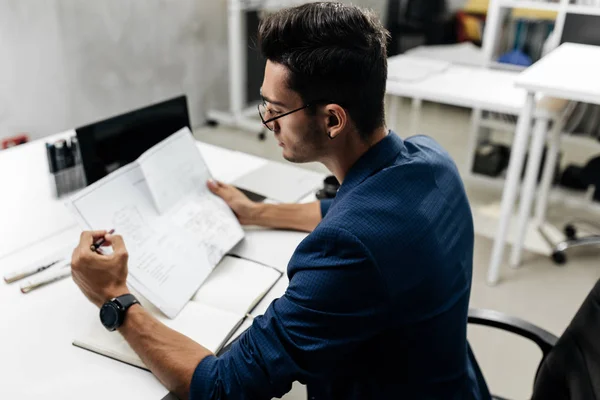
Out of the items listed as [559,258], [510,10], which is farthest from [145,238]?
[510,10]

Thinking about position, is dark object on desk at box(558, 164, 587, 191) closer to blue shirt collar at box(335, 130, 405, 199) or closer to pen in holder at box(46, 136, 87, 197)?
blue shirt collar at box(335, 130, 405, 199)

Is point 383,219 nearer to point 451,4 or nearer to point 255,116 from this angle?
point 255,116

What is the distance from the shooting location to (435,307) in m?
0.91

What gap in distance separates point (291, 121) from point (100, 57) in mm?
2717

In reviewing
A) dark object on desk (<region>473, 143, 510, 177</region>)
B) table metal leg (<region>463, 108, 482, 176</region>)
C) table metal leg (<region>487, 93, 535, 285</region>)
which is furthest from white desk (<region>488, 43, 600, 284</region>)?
dark object on desk (<region>473, 143, 510, 177</region>)

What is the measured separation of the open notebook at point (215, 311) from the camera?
3.30 ft

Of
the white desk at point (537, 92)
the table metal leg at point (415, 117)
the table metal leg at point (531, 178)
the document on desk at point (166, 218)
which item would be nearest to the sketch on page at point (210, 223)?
the document on desk at point (166, 218)

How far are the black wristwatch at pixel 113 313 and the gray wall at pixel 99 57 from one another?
7.69ft

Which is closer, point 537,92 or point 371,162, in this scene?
point 371,162

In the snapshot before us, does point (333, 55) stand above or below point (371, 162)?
above

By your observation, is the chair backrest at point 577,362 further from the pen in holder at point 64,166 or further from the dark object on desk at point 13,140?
the dark object on desk at point 13,140

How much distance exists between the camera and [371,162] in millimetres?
948

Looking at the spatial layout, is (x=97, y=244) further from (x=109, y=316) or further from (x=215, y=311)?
(x=215, y=311)

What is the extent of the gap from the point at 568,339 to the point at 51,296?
1.04m
